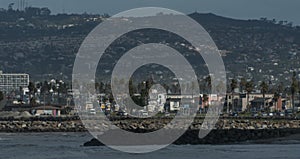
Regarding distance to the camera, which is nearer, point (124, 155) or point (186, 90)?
point (124, 155)

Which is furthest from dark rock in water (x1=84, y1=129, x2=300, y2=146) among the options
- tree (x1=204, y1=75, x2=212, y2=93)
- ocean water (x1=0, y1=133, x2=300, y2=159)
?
tree (x1=204, y1=75, x2=212, y2=93)

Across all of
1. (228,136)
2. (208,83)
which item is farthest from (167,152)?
(208,83)

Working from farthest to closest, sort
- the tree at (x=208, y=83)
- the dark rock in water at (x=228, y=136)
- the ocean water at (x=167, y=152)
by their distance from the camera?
the tree at (x=208, y=83)
the dark rock in water at (x=228, y=136)
the ocean water at (x=167, y=152)

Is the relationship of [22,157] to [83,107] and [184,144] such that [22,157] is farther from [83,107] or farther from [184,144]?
[83,107]

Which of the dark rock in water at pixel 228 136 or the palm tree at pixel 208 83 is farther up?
the palm tree at pixel 208 83

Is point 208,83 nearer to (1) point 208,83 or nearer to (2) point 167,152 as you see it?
(1) point 208,83

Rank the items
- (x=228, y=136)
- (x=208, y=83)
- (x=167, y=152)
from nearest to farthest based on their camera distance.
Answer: (x=167, y=152) < (x=228, y=136) < (x=208, y=83)

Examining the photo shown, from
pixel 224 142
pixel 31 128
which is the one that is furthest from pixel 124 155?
pixel 31 128

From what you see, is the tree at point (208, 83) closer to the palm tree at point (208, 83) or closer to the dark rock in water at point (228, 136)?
the palm tree at point (208, 83)

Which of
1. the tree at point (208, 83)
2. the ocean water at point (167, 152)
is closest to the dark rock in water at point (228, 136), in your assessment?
the ocean water at point (167, 152)

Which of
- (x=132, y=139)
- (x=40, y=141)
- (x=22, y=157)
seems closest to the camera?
(x=22, y=157)

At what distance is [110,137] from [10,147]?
582 centimetres

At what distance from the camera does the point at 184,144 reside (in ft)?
179

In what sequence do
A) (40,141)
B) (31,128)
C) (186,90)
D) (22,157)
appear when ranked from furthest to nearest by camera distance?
(186,90)
(31,128)
(40,141)
(22,157)
